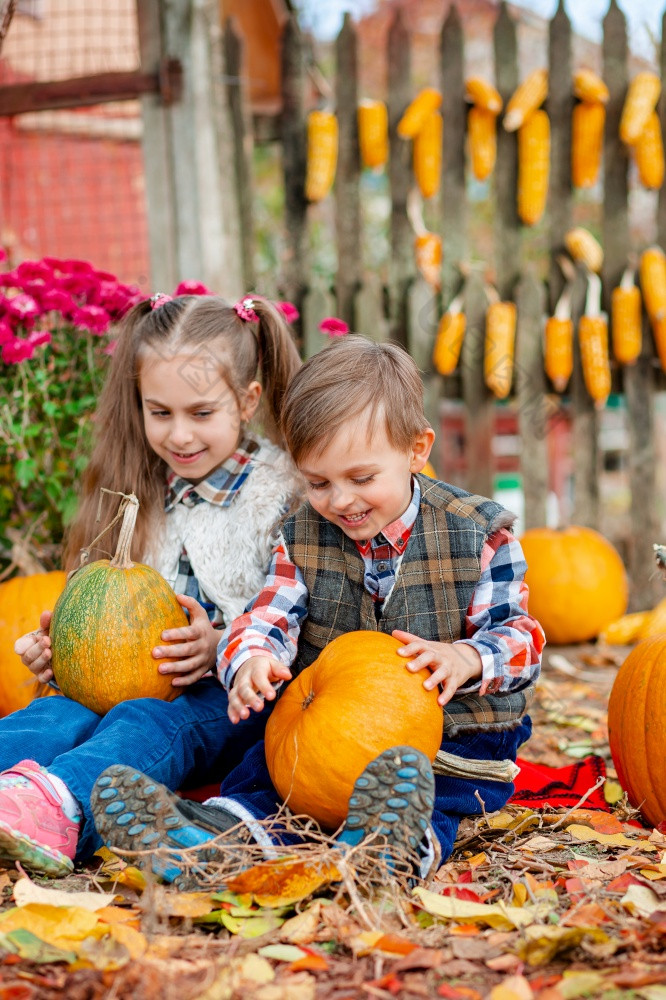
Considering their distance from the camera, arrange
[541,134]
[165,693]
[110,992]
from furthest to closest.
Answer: [541,134]
[165,693]
[110,992]

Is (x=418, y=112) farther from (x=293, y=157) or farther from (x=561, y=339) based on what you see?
(x=561, y=339)

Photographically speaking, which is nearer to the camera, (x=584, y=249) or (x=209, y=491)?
(x=209, y=491)

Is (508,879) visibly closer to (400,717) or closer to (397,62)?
(400,717)

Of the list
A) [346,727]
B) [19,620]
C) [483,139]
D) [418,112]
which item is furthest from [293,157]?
[346,727]

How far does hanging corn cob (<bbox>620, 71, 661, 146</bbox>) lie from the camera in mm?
4523

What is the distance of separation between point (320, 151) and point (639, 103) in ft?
5.02

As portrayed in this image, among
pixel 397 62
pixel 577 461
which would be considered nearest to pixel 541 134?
pixel 397 62

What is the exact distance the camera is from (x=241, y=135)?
491cm

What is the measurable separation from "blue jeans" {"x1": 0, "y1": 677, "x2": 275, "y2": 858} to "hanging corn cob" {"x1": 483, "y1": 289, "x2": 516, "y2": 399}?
268cm

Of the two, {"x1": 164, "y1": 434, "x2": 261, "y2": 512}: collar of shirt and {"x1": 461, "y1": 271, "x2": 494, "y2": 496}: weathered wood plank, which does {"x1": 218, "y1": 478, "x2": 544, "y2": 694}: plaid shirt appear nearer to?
{"x1": 164, "y1": 434, "x2": 261, "y2": 512}: collar of shirt

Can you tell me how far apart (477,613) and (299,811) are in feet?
1.98

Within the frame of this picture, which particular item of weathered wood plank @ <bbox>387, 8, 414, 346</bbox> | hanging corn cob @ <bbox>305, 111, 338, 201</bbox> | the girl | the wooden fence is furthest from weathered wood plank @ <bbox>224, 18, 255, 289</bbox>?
the girl

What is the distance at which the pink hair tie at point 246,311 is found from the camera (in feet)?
9.41

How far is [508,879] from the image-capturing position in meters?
1.89
